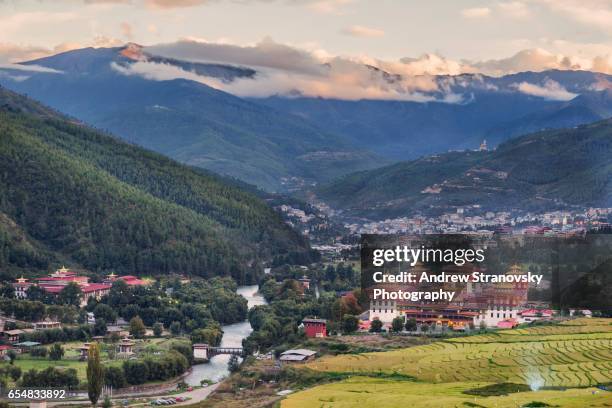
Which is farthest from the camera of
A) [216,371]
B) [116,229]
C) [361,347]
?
[116,229]

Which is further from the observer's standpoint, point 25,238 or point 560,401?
point 25,238

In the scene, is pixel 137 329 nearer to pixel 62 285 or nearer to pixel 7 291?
pixel 7 291

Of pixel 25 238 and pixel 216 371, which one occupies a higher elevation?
pixel 25 238

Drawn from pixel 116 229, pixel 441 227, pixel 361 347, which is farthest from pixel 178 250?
pixel 361 347

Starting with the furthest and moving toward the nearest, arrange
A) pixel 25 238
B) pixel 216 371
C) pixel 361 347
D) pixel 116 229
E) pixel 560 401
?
pixel 116 229
pixel 25 238
pixel 216 371
pixel 361 347
pixel 560 401

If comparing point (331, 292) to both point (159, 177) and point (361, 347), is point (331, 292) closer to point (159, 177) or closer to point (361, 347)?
point (361, 347)

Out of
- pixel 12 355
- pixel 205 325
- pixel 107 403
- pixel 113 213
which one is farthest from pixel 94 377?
pixel 113 213
